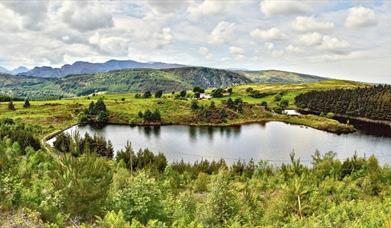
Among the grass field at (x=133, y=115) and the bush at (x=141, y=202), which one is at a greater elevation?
the bush at (x=141, y=202)

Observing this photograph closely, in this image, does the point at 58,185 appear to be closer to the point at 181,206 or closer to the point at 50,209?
the point at 50,209

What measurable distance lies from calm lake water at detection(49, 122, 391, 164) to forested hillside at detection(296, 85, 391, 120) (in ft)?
99.6

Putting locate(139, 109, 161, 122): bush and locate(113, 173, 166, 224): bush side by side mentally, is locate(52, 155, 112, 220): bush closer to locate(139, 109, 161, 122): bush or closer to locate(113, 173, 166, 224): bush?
locate(113, 173, 166, 224): bush

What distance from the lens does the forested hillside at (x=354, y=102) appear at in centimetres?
12926

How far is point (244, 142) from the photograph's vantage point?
292 feet

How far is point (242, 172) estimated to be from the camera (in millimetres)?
49938

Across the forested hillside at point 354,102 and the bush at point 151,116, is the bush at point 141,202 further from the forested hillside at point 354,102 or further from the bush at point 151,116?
the forested hillside at point 354,102

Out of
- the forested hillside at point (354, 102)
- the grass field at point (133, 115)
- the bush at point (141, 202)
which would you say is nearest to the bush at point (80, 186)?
the bush at point (141, 202)

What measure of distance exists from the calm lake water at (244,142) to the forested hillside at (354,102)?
99.6 feet

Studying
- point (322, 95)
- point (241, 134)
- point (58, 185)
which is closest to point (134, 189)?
point (58, 185)

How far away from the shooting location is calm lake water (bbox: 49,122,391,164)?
7644 cm

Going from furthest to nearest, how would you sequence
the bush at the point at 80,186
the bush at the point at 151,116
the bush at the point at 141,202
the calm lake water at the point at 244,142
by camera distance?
the bush at the point at 151,116
the calm lake water at the point at 244,142
the bush at the point at 80,186
the bush at the point at 141,202

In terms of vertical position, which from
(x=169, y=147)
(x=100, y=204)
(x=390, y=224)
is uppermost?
(x=390, y=224)

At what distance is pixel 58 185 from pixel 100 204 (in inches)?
92.6
